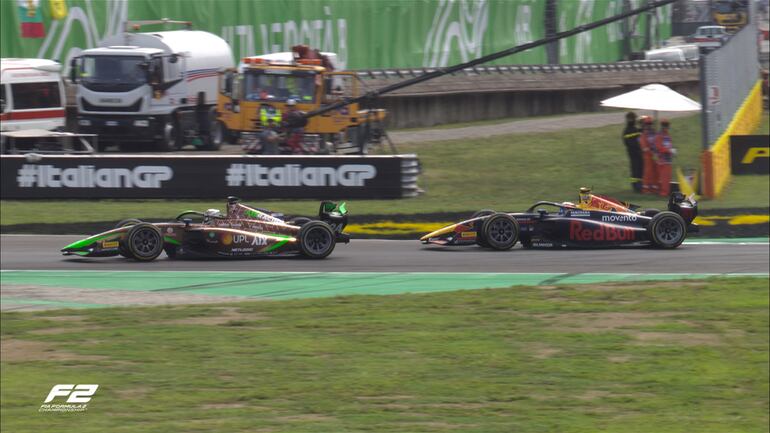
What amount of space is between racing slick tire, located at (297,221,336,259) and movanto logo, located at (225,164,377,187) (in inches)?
8.3

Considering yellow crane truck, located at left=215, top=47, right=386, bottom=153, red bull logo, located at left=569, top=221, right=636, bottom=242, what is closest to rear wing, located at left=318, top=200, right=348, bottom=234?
yellow crane truck, located at left=215, top=47, right=386, bottom=153

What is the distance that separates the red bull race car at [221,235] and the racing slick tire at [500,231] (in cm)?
51

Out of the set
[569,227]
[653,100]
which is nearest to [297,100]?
[569,227]

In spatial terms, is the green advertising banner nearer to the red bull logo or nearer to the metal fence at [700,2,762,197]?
the metal fence at [700,2,762,197]

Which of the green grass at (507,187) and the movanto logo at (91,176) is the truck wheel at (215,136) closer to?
the movanto logo at (91,176)

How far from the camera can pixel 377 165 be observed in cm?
433

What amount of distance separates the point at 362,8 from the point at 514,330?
2589 centimetres

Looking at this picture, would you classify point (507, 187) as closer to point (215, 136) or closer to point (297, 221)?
point (297, 221)

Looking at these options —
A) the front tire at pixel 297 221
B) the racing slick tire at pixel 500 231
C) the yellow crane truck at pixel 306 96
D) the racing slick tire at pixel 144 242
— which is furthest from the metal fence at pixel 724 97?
the racing slick tire at pixel 144 242

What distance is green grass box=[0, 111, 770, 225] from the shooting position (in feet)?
12.9

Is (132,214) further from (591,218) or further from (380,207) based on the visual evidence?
(591,218)

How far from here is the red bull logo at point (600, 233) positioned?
347cm

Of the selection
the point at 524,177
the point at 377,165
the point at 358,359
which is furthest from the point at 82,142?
the point at 358,359

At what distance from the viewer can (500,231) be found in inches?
144
